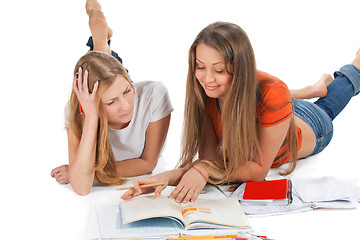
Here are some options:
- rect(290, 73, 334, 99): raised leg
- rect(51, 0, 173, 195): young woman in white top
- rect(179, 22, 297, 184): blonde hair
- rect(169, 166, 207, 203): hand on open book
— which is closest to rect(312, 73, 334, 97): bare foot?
rect(290, 73, 334, 99): raised leg

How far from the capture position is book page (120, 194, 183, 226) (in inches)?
79.0

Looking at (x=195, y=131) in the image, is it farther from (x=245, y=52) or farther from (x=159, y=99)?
(x=245, y=52)

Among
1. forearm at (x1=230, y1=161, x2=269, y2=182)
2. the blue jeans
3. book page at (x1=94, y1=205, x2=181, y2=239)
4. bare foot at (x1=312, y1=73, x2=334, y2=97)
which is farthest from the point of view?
bare foot at (x1=312, y1=73, x2=334, y2=97)

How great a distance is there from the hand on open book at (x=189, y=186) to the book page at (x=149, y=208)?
5cm

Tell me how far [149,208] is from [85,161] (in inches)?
18.0

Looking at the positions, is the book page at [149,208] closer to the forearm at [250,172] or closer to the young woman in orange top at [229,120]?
the young woman in orange top at [229,120]

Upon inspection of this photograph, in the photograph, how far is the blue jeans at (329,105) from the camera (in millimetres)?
2820

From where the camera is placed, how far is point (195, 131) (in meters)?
2.51

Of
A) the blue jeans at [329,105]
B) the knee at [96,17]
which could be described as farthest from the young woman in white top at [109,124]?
the blue jeans at [329,105]

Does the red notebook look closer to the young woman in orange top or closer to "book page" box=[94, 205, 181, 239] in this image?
the young woman in orange top

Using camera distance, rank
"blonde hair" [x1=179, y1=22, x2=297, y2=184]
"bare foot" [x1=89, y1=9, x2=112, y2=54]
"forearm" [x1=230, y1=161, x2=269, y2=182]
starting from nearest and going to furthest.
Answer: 1. "blonde hair" [x1=179, y1=22, x2=297, y2=184]
2. "forearm" [x1=230, y1=161, x2=269, y2=182]
3. "bare foot" [x1=89, y1=9, x2=112, y2=54]

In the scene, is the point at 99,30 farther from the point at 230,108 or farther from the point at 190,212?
the point at 190,212

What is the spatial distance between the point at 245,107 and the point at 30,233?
1.07 meters

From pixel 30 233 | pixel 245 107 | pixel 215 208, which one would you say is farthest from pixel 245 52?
pixel 30 233
